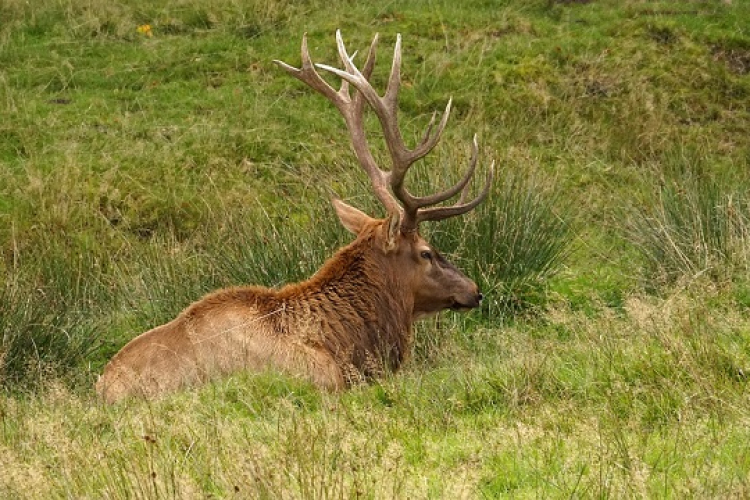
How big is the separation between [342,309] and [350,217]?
769 millimetres

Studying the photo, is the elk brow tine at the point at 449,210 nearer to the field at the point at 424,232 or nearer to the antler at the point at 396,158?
the antler at the point at 396,158

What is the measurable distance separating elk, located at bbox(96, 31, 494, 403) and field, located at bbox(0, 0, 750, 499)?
0.32 meters

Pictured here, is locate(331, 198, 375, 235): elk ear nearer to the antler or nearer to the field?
the antler

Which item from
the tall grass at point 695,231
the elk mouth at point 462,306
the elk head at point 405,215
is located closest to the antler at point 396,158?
the elk head at point 405,215

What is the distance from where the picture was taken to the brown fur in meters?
7.22

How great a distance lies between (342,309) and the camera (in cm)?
780

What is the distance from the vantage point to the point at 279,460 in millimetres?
4680

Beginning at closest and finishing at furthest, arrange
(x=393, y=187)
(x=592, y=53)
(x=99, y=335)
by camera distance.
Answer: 1. (x=393, y=187)
2. (x=99, y=335)
3. (x=592, y=53)

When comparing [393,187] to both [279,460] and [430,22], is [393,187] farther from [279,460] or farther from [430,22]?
[430,22]

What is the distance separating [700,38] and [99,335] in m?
9.73

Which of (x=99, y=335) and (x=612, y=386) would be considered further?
(x=99, y=335)

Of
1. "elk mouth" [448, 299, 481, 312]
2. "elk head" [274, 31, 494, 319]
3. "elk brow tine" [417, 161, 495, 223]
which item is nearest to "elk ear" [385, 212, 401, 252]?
"elk head" [274, 31, 494, 319]

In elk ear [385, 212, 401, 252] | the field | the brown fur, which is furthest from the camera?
elk ear [385, 212, 401, 252]

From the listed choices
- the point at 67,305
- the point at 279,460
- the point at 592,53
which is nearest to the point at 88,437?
the point at 279,460
